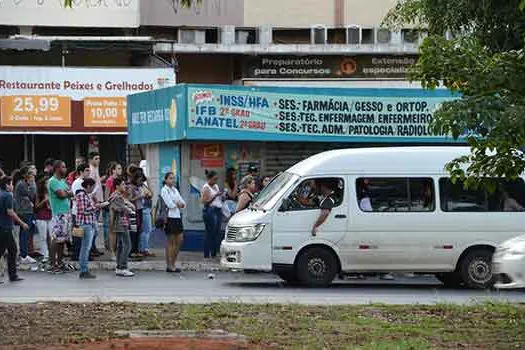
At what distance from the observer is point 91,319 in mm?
12430

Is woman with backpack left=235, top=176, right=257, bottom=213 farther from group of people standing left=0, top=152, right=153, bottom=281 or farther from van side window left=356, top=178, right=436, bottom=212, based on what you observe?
van side window left=356, top=178, right=436, bottom=212

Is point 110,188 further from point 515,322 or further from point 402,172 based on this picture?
point 515,322

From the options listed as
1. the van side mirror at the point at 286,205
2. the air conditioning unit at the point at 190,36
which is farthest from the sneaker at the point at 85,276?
the air conditioning unit at the point at 190,36

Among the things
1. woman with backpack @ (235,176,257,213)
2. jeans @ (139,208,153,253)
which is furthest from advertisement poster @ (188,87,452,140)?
jeans @ (139,208,153,253)

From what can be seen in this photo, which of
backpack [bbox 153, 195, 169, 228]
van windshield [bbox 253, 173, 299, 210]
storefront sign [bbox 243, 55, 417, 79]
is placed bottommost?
backpack [bbox 153, 195, 169, 228]

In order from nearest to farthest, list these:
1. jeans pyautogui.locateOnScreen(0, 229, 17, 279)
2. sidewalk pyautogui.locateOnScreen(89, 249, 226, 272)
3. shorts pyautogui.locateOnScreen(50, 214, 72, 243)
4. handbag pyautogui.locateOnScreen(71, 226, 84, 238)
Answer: jeans pyautogui.locateOnScreen(0, 229, 17, 279)
handbag pyautogui.locateOnScreen(71, 226, 84, 238)
shorts pyautogui.locateOnScreen(50, 214, 72, 243)
sidewalk pyautogui.locateOnScreen(89, 249, 226, 272)

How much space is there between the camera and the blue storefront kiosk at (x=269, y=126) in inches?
944

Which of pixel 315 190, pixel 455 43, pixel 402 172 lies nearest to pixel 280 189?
pixel 315 190

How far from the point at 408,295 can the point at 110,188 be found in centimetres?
709

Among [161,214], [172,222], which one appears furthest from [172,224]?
[161,214]

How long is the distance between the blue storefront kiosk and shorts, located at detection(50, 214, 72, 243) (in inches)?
150

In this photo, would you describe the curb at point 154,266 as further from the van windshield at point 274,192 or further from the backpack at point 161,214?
the van windshield at point 274,192

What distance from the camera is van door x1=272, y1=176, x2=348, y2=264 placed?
1839 cm

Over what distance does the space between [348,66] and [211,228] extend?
15.9 m
